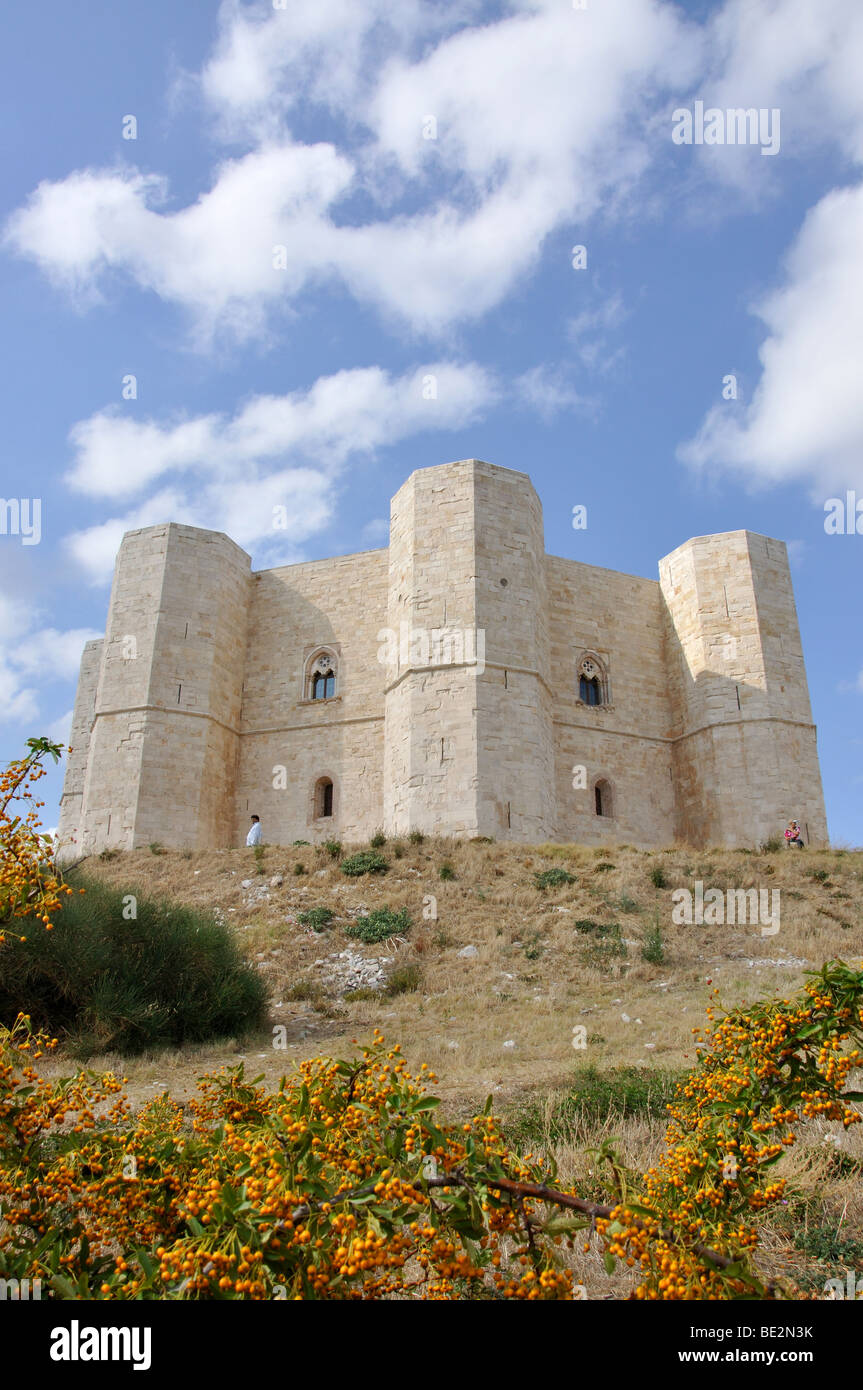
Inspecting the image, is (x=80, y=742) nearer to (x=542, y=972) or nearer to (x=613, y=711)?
(x=613, y=711)

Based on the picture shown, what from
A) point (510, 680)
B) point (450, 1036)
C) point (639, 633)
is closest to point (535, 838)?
point (510, 680)

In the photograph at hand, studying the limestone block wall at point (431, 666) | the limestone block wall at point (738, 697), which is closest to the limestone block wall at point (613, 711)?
the limestone block wall at point (738, 697)

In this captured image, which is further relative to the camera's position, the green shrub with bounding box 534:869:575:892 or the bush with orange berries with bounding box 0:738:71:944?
the green shrub with bounding box 534:869:575:892

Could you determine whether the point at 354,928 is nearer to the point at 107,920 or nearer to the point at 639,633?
the point at 107,920

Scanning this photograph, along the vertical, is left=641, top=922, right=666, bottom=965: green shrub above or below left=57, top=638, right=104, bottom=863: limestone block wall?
below

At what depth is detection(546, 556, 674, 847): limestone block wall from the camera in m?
19.7

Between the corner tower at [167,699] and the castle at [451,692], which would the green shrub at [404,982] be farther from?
the corner tower at [167,699]

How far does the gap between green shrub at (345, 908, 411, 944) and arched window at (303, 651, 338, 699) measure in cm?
902

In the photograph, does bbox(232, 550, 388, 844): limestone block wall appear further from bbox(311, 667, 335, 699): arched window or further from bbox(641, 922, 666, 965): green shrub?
bbox(641, 922, 666, 965): green shrub

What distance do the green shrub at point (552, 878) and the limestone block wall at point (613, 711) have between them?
460 centimetres

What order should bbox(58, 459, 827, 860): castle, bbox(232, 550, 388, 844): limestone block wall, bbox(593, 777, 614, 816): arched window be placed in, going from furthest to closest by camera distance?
bbox(593, 777, 614, 816): arched window < bbox(232, 550, 388, 844): limestone block wall < bbox(58, 459, 827, 860): castle

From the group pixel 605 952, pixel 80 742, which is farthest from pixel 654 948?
pixel 80 742

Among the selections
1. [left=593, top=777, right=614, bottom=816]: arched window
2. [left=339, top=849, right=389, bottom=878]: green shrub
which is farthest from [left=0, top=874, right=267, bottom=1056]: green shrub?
[left=593, top=777, right=614, bottom=816]: arched window

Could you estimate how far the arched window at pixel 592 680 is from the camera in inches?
830
